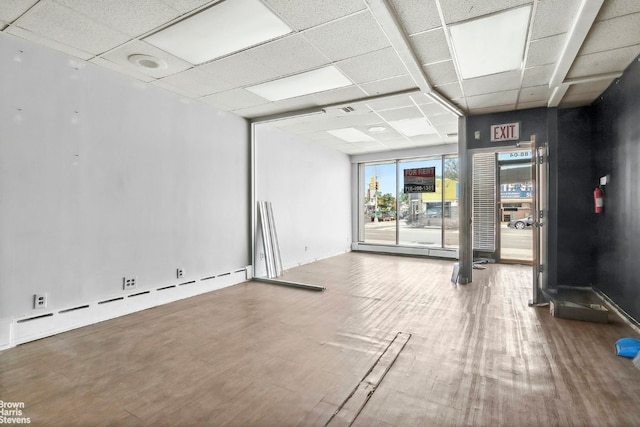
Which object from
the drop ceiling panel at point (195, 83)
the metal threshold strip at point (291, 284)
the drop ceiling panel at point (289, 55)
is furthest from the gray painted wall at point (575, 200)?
the drop ceiling panel at point (195, 83)

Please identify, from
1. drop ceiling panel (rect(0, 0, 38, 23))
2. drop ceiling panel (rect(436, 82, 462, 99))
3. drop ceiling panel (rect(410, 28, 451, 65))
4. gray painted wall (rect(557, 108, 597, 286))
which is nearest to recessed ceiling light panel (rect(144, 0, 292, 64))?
drop ceiling panel (rect(0, 0, 38, 23))

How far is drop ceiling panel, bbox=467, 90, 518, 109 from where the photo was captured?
4554mm

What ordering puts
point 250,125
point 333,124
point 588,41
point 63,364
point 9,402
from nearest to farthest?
point 9,402 < point 63,364 < point 588,41 < point 250,125 < point 333,124

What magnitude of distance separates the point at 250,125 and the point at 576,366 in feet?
18.0

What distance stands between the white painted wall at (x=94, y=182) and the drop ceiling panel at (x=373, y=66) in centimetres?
253

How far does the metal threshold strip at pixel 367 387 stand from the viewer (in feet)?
6.34

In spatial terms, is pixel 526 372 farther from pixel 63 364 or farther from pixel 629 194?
pixel 63 364

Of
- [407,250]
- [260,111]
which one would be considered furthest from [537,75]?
[407,250]

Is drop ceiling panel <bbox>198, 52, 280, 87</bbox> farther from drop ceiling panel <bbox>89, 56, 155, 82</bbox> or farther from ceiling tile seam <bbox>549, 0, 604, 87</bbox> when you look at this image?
ceiling tile seam <bbox>549, 0, 604, 87</bbox>

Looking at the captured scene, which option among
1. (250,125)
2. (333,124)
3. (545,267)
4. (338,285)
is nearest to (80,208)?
(250,125)

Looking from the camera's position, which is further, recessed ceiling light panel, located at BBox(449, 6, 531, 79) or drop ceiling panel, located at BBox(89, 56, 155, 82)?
drop ceiling panel, located at BBox(89, 56, 155, 82)

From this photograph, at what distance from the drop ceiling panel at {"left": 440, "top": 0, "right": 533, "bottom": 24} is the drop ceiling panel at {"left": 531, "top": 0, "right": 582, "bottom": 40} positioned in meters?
0.19

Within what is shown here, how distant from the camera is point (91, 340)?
310 centimetres

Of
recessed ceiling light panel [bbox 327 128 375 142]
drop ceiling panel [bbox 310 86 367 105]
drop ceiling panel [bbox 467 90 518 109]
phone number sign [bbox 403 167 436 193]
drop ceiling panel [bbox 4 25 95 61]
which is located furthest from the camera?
phone number sign [bbox 403 167 436 193]
